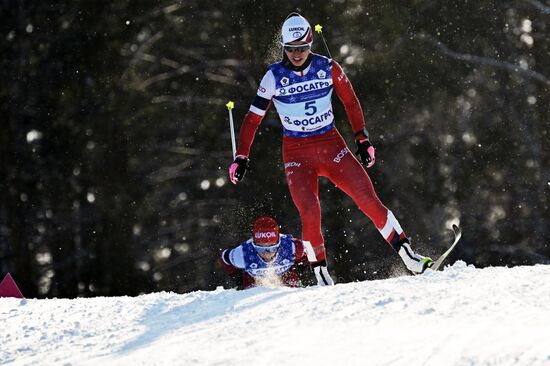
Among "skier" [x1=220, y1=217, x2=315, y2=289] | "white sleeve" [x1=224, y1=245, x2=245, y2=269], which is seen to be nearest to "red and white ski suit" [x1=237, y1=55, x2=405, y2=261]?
"skier" [x1=220, y1=217, x2=315, y2=289]

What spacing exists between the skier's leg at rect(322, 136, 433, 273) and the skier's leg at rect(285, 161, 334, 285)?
14cm

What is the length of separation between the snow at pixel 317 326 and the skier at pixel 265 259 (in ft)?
5.02

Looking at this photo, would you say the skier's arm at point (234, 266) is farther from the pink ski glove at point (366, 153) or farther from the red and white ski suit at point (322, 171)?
the pink ski glove at point (366, 153)

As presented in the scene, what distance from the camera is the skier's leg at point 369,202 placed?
5.42 m

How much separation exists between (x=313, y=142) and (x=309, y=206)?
426mm

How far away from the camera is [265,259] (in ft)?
22.4

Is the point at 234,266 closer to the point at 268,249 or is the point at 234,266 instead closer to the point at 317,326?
the point at 268,249

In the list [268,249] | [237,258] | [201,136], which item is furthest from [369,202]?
[201,136]

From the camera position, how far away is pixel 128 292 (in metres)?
13.2

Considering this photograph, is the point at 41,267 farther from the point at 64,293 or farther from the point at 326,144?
the point at 326,144

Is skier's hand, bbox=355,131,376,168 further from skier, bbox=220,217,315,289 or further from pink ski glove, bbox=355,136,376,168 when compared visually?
skier, bbox=220,217,315,289

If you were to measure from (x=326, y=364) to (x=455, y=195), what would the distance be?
1046cm

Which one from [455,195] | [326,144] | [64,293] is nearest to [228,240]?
[64,293]

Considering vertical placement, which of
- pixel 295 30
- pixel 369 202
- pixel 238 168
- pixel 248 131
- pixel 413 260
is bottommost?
pixel 413 260
